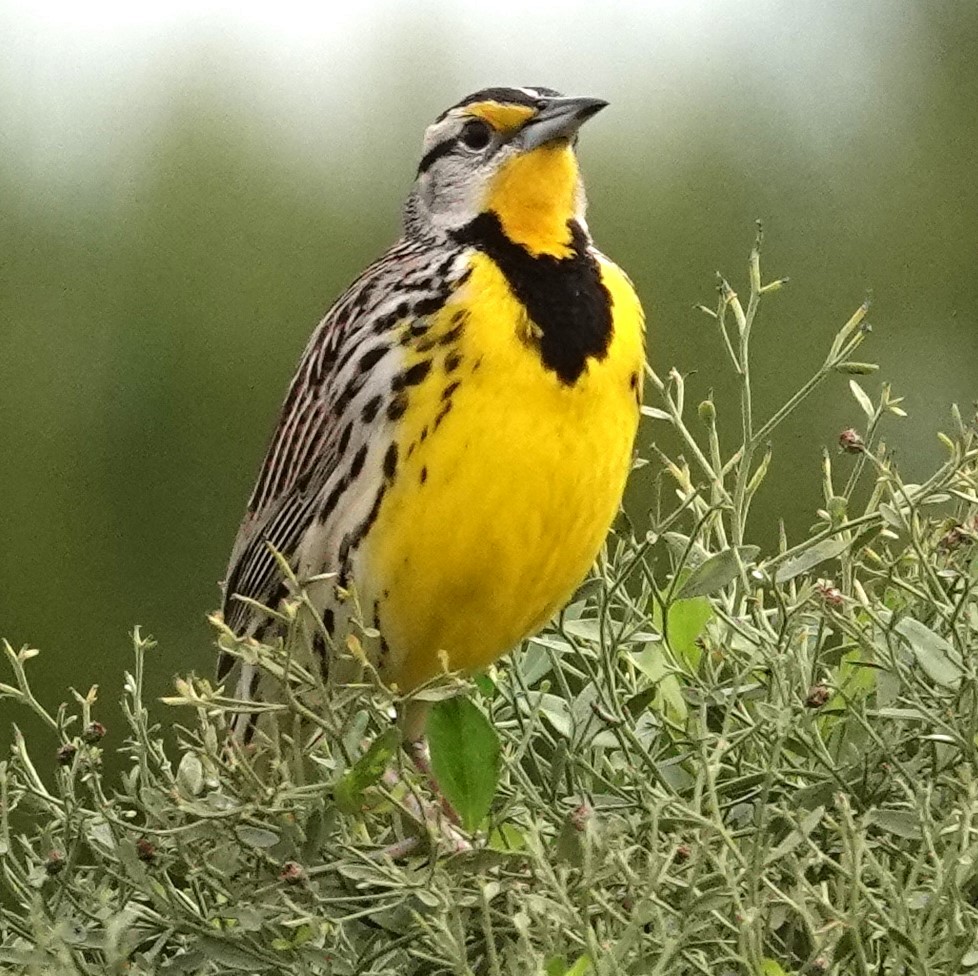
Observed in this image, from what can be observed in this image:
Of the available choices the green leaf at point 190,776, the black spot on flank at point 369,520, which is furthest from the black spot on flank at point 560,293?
the green leaf at point 190,776

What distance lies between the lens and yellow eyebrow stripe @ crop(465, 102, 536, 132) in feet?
4.12

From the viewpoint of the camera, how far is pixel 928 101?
11.3 ft

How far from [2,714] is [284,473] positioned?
1.72 meters

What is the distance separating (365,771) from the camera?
77 centimetres

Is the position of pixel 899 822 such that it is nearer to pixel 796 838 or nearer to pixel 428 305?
pixel 796 838

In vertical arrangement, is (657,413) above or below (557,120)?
below

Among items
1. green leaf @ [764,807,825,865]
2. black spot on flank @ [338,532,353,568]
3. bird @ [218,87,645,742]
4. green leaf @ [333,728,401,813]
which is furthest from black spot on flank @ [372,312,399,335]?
green leaf @ [764,807,825,865]

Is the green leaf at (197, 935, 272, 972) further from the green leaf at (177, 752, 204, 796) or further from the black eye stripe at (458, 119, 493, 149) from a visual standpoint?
the black eye stripe at (458, 119, 493, 149)

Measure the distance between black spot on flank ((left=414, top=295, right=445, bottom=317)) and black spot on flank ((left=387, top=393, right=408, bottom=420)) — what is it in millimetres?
55

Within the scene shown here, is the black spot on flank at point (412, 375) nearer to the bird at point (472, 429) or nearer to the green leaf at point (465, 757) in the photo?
the bird at point (472, 429)

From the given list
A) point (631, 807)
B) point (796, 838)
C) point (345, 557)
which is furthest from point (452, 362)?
point (796, 838)

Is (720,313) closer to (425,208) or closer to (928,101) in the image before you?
(425,208)

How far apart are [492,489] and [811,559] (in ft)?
0.84

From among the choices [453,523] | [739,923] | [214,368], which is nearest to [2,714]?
[214,368]
